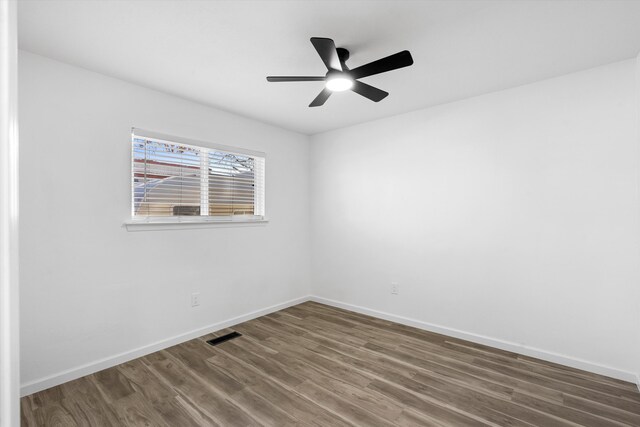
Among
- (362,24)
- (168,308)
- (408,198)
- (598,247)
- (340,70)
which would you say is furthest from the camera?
(408,198)

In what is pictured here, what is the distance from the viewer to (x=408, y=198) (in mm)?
3562


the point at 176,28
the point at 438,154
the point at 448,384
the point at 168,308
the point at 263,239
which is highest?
the point at 176,28

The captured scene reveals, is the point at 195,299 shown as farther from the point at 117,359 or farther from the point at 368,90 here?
the point at 368,90

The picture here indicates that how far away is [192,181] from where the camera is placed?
321 centimetres

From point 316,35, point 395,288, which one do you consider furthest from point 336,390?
point 316,35

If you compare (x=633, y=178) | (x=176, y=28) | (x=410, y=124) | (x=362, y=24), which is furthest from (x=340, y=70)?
(x=633, y=178)

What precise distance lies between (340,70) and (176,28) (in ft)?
3.55

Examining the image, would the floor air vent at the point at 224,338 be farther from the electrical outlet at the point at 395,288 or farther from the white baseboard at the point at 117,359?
the electrical outlet at the point at 395,288

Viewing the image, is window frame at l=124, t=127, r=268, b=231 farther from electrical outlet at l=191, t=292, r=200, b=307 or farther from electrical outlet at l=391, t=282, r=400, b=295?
electrical outlet at l=391, t=282, r=400, b=295

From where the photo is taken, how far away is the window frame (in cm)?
273

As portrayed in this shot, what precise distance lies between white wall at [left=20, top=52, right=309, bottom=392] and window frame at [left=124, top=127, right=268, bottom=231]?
5 centimetres

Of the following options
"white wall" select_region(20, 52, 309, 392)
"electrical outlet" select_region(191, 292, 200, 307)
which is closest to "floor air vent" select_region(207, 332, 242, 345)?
"white wall" select_region(20, 52, 309, 392)

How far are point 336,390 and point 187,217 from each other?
2140mm

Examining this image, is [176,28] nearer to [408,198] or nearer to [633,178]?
[408,198]
